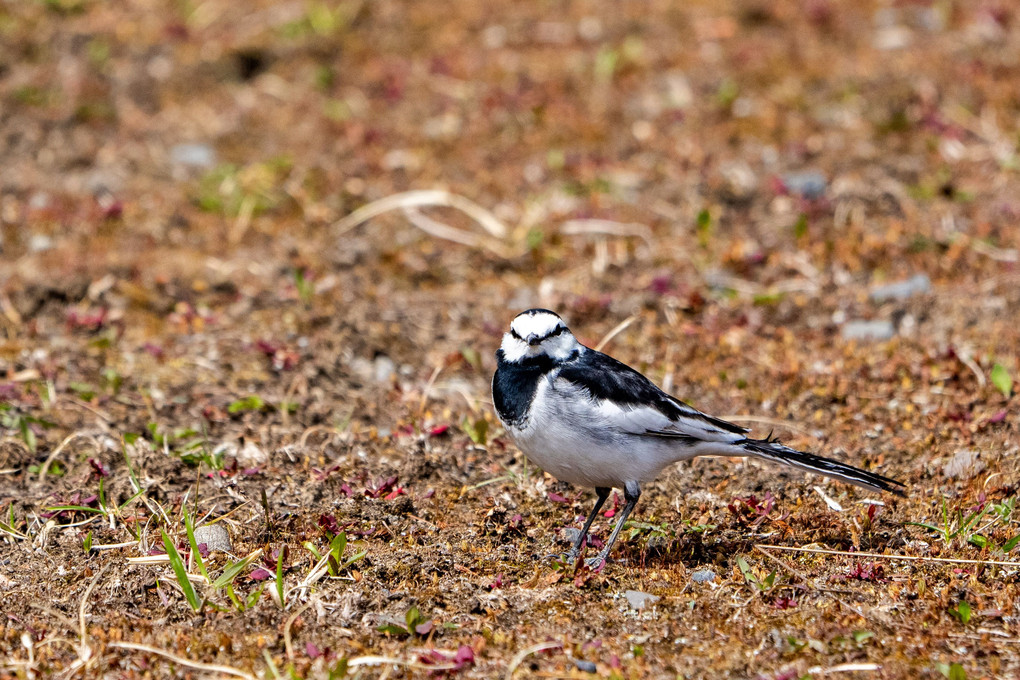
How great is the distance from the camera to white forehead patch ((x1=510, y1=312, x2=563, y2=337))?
5.40 meters

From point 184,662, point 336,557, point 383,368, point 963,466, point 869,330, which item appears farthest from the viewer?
point 869,330

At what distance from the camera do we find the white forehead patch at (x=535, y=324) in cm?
540

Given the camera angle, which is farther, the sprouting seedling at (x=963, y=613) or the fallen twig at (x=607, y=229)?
the fallen twig at (x=607, y=229)

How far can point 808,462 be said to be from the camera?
5.09 meters

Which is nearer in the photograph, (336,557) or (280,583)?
(280,583)

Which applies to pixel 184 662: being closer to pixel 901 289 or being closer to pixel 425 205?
pixel 425 205

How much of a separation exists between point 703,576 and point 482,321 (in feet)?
10.4

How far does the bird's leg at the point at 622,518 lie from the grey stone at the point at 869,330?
2789mm

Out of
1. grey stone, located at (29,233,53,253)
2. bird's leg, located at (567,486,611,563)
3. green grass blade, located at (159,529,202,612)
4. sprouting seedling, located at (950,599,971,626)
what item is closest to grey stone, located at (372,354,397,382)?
bird's leg, located at (567,486,611,563)

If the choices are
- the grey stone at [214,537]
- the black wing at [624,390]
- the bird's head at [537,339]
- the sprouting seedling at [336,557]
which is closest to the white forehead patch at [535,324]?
the bird's head at [537,339]

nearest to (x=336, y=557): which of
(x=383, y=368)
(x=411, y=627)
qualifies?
(x=411, y=627)

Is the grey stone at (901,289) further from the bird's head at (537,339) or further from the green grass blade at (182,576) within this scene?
the green grass blade at (182,576)

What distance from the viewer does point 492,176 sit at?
9461mm

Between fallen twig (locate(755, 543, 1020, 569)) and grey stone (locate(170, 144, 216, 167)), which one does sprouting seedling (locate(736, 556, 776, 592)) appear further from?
grey stone (locate(170, 144, 216, 167))
